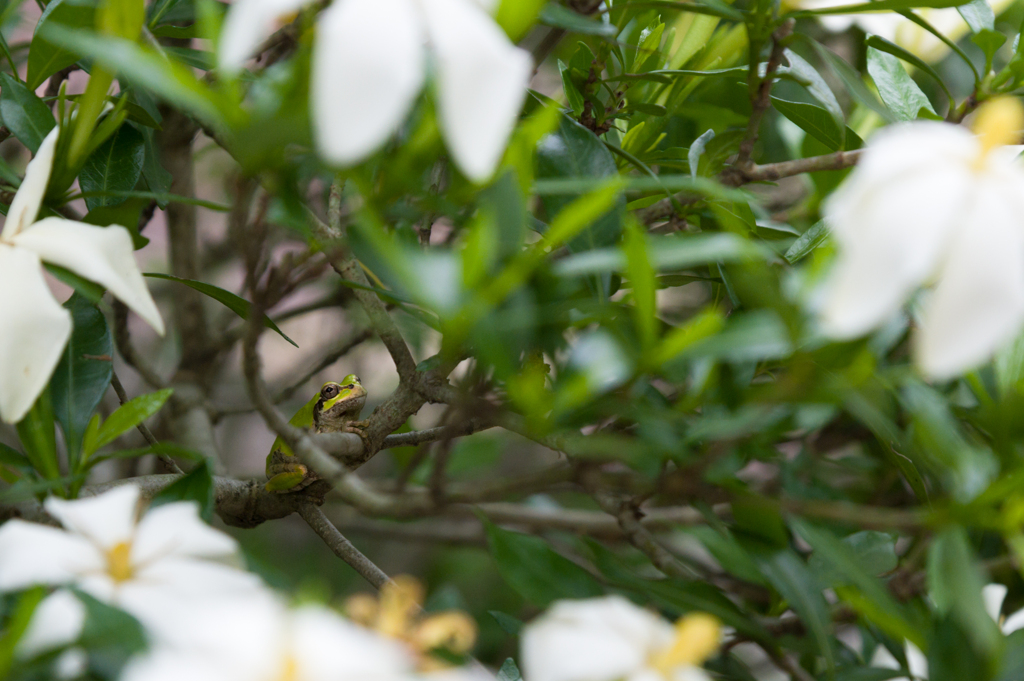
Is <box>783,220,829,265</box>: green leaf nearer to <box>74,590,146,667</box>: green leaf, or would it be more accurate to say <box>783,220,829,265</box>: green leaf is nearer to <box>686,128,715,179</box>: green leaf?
<box>686,128,715,179</box>: green leaf

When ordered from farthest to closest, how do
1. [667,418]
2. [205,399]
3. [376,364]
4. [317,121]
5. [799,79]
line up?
[376,364]
[205,399]
[799,79]
[667,418]
[317,121]

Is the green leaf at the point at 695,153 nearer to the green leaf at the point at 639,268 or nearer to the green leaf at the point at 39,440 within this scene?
the green leaf at the point at 639,268

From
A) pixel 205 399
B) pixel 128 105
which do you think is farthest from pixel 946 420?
pixel 205 399

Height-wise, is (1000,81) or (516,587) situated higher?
(1000,81)

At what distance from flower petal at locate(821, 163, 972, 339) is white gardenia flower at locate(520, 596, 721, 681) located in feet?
0.45

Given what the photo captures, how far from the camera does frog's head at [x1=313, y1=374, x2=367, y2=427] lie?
81 cm

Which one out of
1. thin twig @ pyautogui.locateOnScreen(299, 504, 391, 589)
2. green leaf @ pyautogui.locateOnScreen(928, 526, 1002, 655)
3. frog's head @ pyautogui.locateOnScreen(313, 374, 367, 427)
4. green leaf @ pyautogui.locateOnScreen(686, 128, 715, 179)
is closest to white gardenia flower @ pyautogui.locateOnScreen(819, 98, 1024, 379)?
green leaf @ pyautogui.locateOnScreen(928, 526, 1002, 655)

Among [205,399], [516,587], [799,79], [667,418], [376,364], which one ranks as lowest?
[376,364]

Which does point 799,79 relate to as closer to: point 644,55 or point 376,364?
point 644,55

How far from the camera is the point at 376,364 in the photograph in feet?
6.72

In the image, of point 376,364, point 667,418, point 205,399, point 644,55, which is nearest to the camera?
point 667,418

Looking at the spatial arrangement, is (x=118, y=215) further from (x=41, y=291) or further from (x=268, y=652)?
(x=268, y=652)

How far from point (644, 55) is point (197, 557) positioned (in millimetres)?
483

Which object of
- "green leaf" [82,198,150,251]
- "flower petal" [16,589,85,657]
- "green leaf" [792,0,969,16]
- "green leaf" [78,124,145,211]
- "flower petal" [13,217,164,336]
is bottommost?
"flower petal" [16,589,85,657]
